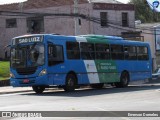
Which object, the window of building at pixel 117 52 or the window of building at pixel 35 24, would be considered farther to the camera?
the window of building at pixel 35 24

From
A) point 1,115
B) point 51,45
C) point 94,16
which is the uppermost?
point 94,16

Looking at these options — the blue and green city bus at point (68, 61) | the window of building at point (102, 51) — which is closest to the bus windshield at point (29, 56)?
the blue and green city bus at point (68, 61)

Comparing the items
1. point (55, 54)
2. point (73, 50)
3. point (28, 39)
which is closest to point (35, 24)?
point (73, 50)

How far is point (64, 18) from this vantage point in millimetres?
53500

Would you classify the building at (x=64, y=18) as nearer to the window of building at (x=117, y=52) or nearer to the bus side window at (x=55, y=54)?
the window of building at (x=117, y=52)

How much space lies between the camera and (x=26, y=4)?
5669 centimetres

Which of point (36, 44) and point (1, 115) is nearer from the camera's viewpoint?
point (1, 115)

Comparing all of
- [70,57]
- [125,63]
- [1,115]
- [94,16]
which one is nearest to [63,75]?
[70,57]

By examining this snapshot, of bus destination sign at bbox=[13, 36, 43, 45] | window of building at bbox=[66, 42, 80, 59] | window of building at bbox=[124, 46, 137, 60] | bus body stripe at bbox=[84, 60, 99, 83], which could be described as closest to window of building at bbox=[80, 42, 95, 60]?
bus body stripe at bbox=[84, 60, 99, 83]

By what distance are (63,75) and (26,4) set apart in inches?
1271

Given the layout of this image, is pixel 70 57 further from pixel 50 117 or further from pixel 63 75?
pixel 50 117

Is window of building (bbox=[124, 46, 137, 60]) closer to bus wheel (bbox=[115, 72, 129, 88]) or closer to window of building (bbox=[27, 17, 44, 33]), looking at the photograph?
bus wheel (bbox=[115, 72, 129, 88])

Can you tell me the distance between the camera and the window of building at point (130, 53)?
32075mm

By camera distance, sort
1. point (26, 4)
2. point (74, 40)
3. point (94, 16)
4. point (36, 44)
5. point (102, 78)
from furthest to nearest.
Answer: point (26, 4)
point (94, 16)
point (102, 78)
point (74, 40)
point (36, 44)
